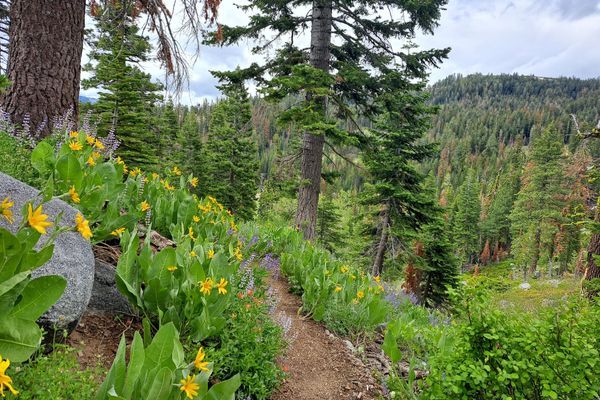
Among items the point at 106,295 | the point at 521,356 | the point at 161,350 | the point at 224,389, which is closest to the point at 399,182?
the point at 521,356

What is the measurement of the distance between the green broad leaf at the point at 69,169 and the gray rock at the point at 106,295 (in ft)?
2.06

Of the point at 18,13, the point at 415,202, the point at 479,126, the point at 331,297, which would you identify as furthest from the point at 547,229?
the point at 479,126

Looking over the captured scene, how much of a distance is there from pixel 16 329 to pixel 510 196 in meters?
73.6

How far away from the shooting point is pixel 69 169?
2836 millimetres

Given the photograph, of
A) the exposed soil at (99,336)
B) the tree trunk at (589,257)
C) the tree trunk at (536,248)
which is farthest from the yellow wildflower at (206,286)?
the tree trunk at (536,248)

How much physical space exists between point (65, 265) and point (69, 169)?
96 centimetres

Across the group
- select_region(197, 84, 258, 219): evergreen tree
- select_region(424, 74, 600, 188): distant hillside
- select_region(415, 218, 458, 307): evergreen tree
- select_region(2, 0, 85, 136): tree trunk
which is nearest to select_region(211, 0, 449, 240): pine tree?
select_region(2, 0, 85, 136): tree trunk

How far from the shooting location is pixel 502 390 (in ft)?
7.24

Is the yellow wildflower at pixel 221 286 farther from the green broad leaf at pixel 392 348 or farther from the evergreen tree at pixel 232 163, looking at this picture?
the evergreen tree at pixel 232 163

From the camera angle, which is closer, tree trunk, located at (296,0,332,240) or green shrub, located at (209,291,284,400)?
green shrub, located at (209,291,284,400)

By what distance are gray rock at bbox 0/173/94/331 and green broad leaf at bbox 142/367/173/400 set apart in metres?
0.68

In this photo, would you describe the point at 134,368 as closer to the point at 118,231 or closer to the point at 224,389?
the point at 224,389

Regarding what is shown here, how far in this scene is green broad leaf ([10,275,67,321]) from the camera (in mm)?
1551

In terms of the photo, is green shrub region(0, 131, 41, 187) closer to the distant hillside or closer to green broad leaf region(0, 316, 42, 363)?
green broad leaf region(0, 316, 42, 363)
